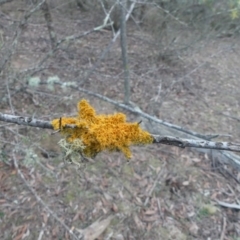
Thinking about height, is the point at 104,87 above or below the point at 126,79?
below

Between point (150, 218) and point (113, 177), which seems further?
point (113, 177)

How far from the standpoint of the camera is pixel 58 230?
2291 mm

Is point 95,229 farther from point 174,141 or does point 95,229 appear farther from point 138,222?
point 174,141

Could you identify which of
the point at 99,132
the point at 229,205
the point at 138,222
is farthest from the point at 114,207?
the point at 99,132

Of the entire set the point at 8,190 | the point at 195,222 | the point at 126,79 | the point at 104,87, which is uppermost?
the point at 126,79

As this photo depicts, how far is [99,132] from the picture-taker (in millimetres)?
982

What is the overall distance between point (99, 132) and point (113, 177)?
1899 millimetres

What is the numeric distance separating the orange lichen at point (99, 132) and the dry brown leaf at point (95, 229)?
1495mm

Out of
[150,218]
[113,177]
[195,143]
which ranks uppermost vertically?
[195,143]

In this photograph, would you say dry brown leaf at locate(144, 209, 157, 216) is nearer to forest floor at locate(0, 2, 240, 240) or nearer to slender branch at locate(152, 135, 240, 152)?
forest floor at locate(0, 2, 240, 240)

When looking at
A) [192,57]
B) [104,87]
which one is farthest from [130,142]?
[192,57]

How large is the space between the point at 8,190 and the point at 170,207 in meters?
1.42

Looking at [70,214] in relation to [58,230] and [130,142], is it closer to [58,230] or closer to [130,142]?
[58,230]

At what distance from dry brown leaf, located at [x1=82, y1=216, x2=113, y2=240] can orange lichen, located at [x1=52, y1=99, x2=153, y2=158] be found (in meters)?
1.50
